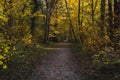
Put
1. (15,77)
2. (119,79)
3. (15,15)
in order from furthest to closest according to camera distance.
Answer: (15,15), (15,77), (119,79)

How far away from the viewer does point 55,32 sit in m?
64.1

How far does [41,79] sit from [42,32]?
34811mm

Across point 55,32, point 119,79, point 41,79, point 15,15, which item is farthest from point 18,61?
point 55,32

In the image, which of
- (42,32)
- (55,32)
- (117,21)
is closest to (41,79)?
(117,21)

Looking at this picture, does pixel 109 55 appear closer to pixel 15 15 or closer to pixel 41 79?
pixel 41 79

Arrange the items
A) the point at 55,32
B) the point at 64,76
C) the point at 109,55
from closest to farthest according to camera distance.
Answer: the point at 109,55, the point at 64,76, the point at 55,32

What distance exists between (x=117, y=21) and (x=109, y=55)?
2868 millimetres

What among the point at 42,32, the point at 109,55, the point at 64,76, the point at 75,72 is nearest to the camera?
the point at 109,55

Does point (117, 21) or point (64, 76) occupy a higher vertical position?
point (117, 21)

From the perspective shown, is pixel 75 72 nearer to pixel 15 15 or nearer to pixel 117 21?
pixel 117 21

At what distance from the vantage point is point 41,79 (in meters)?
13.1

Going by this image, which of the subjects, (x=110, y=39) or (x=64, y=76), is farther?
(x=110, y=39)

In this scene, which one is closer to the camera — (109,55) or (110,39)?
(109,55)

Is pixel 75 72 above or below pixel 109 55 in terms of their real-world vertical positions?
below
